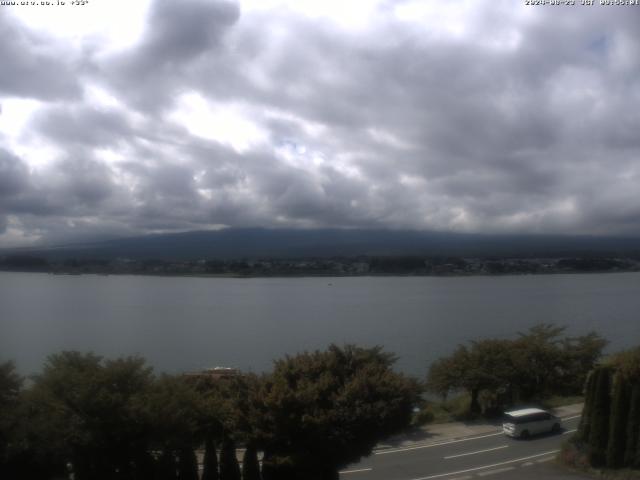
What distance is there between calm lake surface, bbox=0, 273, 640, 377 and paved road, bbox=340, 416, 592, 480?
16975mm

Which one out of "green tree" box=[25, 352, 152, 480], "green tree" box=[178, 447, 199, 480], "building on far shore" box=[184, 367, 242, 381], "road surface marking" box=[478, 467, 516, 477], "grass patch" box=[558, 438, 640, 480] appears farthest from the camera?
"building on far shore" box=[184, 367, 242, 381]

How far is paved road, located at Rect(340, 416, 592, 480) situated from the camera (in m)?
16.1

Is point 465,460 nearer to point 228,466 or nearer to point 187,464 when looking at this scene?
point 228,466

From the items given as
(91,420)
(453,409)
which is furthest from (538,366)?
(91,420)

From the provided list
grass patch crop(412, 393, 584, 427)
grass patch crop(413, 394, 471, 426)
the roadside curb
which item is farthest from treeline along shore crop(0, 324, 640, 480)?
grass patch crop(413, 394, 471, 426)

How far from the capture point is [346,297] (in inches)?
3964

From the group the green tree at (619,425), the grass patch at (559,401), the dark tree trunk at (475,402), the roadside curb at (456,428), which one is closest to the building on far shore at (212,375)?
the roadside curb at (456,428)

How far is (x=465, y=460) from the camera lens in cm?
1755

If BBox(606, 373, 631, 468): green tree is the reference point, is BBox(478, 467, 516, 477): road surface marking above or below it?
below

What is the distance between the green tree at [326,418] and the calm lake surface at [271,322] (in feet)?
79.1

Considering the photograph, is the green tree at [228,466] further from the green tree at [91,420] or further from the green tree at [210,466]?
the green tree at [91,420]

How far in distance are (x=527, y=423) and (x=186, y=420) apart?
11.7 m

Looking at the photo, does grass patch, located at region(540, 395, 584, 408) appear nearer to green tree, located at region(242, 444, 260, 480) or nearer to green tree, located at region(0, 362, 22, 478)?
green tree, located at region(242, 444, 260, 480)

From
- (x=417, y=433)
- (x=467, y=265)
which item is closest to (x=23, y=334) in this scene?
(x=417, y=433)
